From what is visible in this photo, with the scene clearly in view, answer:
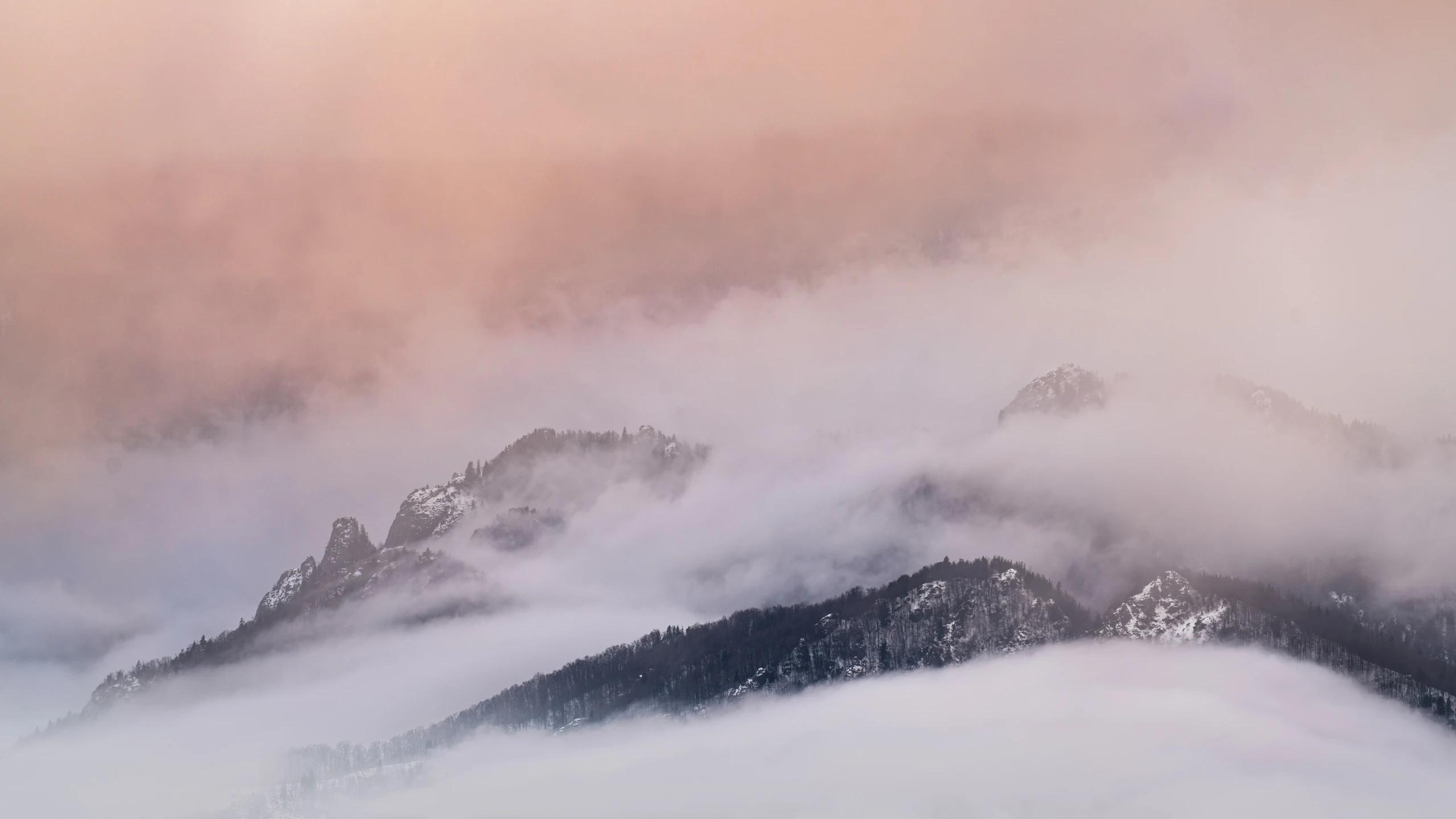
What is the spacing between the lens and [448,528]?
126188 millimetres

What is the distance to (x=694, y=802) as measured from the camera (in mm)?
83188

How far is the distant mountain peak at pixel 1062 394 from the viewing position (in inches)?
4515

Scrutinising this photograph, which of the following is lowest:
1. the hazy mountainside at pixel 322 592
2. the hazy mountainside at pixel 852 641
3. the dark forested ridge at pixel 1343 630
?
the dark forested ridge at pixel 1343 630

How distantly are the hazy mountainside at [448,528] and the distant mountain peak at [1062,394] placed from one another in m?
26.0

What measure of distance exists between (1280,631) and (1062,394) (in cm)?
3018

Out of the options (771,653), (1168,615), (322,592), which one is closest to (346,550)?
(322,592)

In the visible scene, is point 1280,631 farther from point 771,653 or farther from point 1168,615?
point 771,653

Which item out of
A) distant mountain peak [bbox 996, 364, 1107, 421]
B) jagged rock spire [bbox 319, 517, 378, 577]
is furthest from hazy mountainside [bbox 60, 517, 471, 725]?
distant mountain peak [bbox 996, 364, 1107, 421]

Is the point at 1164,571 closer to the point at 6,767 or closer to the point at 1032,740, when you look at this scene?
the point at 1032,740

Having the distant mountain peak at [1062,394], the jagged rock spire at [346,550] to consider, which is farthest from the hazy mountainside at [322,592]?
the distant mountain peak at [1062,394]

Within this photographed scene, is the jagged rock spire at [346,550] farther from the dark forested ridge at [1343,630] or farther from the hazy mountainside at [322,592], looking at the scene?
the dark forested ridge at [1343,630]

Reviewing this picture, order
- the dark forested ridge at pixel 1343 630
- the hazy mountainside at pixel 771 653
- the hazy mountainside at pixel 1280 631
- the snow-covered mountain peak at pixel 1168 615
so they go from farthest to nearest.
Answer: the snow-covered mountain peak at pixel 1168 615
the hazy mountainside at pixel 771 653
the dark forested ridge at pixel 1343 630
the hazy mountainside at pixel 1280 631

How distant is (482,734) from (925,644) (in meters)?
28.3

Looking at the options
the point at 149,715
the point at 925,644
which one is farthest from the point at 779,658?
the point at 149,715
